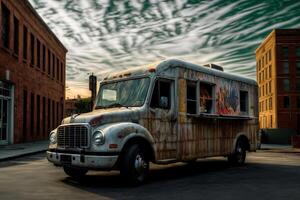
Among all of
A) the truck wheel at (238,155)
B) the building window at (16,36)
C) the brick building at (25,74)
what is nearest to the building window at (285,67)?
the brick building at (25,74)

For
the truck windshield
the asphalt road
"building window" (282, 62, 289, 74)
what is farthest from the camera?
"building window" (282, 62, 289, 74)

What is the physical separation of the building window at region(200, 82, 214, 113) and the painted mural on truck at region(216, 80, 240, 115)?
25cm

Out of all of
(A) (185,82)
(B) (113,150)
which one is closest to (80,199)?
(B) (113,150)

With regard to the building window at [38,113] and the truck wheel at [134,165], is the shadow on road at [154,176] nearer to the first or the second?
the truck wheel at [134,165]

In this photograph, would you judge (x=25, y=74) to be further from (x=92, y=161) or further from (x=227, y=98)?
(x=92, y=161)

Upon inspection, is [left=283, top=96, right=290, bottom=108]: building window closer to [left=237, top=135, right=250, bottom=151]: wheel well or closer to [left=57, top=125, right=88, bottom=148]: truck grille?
[left=237, top=135, right=250, bottom=151]: wheel well

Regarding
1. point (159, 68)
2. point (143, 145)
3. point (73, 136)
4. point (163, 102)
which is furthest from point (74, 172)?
point (159, 68)

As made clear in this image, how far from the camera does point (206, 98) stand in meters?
11.7

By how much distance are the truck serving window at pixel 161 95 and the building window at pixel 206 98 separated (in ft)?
5.11

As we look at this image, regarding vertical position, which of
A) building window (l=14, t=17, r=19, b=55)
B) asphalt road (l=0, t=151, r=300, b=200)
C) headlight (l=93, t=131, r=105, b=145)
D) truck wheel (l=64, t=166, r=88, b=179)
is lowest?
asphalt road (l=0, t=151, r=300, b=200)

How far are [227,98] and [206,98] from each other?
1260 mm

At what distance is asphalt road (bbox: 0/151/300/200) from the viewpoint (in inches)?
307

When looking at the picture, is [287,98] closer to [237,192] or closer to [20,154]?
[20,154]

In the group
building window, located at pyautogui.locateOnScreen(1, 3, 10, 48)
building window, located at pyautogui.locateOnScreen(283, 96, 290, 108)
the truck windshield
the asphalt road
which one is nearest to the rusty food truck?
the truck windshield
